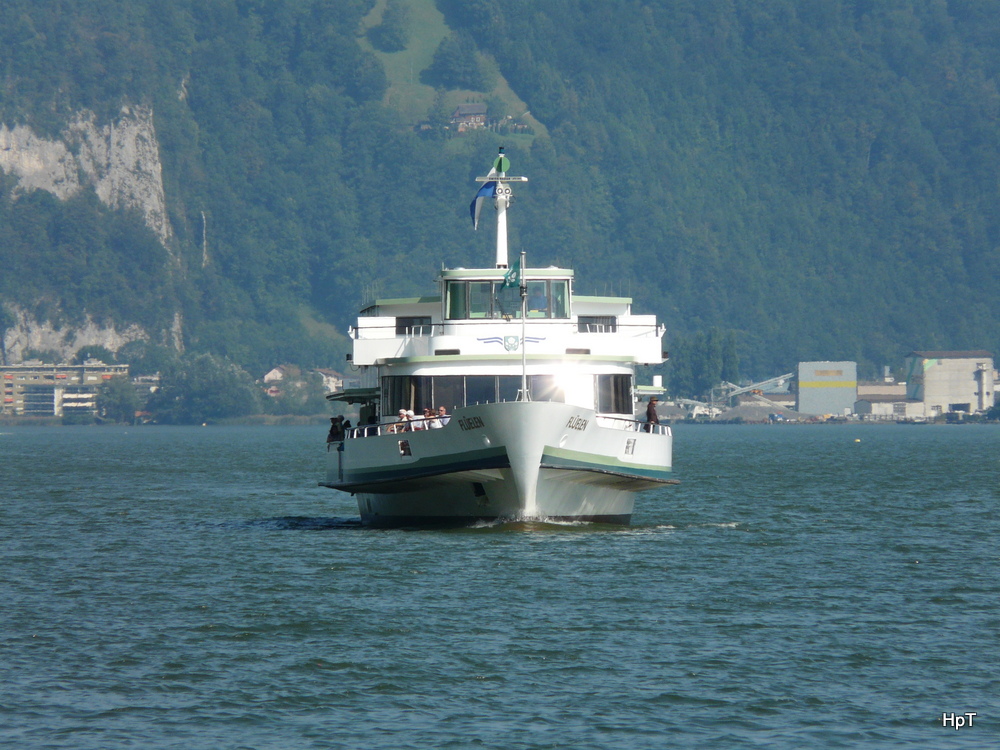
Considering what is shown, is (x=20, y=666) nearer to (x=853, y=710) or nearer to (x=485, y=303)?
(x=853, y=710)

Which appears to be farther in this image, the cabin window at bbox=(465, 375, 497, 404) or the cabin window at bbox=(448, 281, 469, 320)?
the cabin window at bbox=(448, 281, 469, 320)

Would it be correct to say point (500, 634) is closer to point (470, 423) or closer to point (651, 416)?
point (470, 423)

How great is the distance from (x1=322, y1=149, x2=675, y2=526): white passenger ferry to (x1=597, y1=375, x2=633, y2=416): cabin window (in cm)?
4

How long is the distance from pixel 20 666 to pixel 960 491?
5909 cm

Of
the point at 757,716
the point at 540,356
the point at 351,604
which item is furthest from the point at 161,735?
the point at 540,356

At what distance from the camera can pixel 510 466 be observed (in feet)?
148

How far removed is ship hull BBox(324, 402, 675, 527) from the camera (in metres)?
44.8

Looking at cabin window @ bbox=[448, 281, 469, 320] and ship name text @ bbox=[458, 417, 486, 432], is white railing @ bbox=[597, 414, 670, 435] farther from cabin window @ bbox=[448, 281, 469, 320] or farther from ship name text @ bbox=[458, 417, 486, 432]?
cabin window @ bbox=[448, 281, 469, 320]

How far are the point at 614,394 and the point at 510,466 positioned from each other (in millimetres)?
5997

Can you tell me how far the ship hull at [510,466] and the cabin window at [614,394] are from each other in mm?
776

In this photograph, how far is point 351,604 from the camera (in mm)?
36094

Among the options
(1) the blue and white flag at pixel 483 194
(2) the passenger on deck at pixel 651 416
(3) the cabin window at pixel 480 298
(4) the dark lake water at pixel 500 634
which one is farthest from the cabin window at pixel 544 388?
(1) the blue and white flag at pixel 483 194

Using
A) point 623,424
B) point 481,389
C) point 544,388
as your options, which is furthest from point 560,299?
point 623,424

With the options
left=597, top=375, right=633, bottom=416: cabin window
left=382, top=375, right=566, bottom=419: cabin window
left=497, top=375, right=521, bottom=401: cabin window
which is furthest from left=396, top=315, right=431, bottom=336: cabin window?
left=597, top=375, right=633, bottom=416: cabin window
